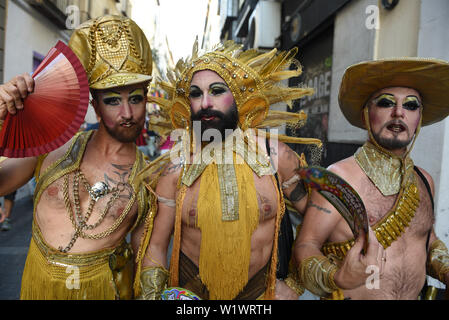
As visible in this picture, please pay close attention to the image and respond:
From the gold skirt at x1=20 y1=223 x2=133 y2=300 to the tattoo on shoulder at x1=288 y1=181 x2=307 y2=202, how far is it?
4.09 ft

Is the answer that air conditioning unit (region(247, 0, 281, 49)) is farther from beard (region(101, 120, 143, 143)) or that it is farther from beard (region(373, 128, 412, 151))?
beard (region(101, 120, 143, 143))

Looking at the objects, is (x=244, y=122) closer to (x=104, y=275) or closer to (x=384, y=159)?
(x=384, y=159)

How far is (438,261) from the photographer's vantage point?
6.82ft

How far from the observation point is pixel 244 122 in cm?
213

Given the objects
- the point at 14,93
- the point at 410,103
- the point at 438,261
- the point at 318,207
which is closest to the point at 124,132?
the point at 14,93

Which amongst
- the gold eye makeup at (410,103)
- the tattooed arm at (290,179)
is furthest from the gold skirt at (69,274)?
the gold eye makeup at (410,103)

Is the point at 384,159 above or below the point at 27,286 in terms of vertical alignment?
above

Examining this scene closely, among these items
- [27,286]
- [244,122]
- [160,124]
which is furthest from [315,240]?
[27,286]

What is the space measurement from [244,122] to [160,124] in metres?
0.67

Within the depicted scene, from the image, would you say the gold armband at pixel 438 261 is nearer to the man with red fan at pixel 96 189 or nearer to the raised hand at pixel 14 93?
the man with red fan at pixel 96 189

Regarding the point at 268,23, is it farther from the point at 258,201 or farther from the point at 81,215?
the point at 81,215

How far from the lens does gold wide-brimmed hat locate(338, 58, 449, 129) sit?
74.6 inches

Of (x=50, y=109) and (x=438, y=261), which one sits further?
(x=438, y=261)

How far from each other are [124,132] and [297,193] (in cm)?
125
